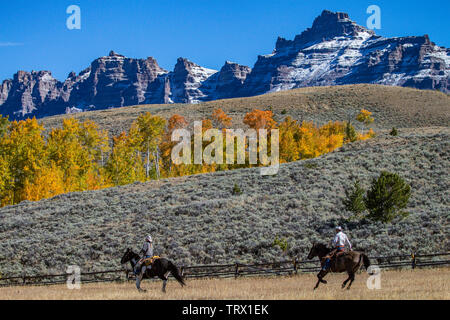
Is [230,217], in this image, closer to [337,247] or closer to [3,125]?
[337,247]

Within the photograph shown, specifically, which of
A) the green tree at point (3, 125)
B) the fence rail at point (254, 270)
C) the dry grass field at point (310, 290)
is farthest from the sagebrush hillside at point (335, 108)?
the dry grass field at point (310, 290)

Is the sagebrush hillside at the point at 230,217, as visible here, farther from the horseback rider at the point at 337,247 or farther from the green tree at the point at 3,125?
the green tree at the point at 3,125

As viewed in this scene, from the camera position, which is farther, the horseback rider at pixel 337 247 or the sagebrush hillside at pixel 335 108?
the sagebrush hillside at pixel 335 108

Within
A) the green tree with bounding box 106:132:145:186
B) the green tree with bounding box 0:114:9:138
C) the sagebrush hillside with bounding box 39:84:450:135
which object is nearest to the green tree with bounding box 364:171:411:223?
the green tree with bounding box 106:132:145:186

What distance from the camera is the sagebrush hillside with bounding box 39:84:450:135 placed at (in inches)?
4889

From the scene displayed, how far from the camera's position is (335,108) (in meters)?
135

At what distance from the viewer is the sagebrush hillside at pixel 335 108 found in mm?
124188

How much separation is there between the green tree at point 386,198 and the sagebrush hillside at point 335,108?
82339 mm

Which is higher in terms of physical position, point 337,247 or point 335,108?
point 335,108

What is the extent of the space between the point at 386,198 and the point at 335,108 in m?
106

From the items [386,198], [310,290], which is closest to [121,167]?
[386,198]

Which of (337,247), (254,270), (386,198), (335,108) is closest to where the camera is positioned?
(337,247)

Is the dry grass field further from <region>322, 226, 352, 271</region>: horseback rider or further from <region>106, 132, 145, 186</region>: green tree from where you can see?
<region>106, 132, 145, 186</region>: green tree
